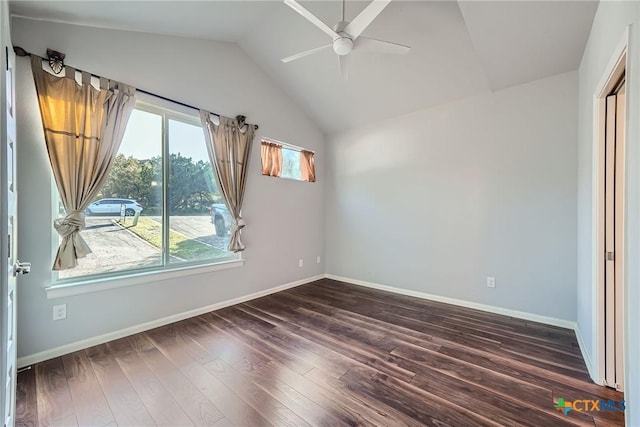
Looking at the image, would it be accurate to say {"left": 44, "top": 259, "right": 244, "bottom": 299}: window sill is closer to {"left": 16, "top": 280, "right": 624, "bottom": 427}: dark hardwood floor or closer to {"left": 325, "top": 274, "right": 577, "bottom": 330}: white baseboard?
{"left": 16, "top": 280, "right": 624, "bottom": 427}: dark hardwood floor

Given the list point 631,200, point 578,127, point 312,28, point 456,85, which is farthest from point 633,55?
point 312,28

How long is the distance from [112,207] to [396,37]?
3506mm

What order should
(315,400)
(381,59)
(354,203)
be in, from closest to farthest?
(315,400) → (381,59) → (354,203)

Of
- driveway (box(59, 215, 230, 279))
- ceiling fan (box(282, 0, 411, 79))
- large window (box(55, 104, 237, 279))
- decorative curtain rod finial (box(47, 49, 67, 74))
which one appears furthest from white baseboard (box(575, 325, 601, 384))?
decorative curtain rod finial (box(47, 49, 67, 74))

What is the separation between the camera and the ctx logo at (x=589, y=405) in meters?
1.66

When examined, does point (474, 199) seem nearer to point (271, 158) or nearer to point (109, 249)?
point (271, 158)

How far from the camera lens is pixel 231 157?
11.2ft

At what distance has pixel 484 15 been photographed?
2.26 metres

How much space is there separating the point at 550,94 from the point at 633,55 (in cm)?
208

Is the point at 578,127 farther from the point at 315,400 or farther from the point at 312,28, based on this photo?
the point at 315,400

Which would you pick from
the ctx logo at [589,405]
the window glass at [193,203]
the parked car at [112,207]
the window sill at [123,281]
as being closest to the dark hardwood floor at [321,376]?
the ctx logo at [589,405]

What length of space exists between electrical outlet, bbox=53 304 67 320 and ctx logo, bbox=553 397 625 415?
151 inches

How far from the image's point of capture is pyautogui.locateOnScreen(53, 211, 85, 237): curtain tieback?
2.20 metres

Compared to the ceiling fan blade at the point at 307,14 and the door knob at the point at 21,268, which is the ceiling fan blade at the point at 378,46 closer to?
the ceiling fan blade at the point at 307,14
